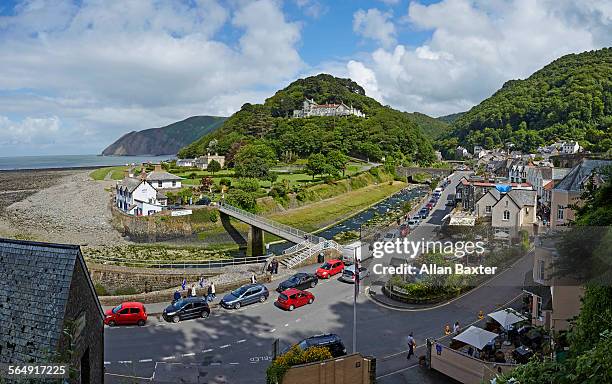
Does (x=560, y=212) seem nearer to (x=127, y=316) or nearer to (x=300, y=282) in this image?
(x=300, y=282)

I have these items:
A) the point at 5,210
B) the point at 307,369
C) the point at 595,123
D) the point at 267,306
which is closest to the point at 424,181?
the point at 595,123

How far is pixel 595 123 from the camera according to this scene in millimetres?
132750

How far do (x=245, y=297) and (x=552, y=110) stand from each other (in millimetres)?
149561

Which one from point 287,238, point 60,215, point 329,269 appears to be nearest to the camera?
point 329,269

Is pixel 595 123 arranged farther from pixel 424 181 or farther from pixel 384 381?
pixel 384 381

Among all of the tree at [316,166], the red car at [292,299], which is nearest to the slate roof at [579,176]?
the red car at [292,299]

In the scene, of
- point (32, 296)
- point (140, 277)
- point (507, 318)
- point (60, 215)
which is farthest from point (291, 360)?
point (60, 215)

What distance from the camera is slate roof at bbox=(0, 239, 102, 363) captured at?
8352 mm

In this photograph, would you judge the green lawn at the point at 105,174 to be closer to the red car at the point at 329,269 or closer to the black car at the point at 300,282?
the red car at the point at 329,269

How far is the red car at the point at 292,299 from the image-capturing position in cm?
2034

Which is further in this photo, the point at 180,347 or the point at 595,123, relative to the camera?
the point at 595,123

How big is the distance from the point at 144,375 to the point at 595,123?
148357mm

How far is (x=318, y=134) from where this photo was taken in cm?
11381

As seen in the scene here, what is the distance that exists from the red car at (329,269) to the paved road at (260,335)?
78.6 inches
